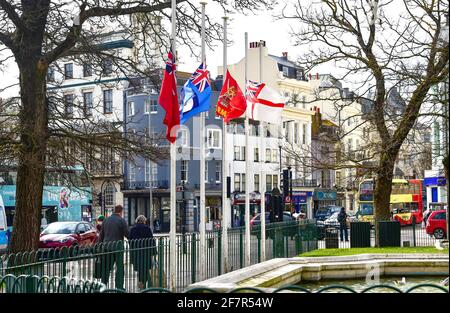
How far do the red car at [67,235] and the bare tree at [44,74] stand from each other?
1160 cm

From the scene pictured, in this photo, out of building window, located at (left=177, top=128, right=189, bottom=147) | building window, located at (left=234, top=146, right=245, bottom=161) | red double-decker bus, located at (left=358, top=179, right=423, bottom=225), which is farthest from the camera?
building window, located at (left=234, top=146, right=245, bottom=161)

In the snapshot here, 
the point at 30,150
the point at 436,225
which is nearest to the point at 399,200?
the point at 436,225

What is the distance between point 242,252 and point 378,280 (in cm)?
368

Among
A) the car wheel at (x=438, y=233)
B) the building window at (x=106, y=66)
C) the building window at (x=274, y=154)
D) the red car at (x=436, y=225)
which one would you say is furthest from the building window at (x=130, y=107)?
the building window at (x=106, y=66)

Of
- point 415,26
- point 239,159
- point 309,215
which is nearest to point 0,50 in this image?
point 415,26

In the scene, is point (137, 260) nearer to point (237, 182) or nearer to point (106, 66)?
point (106, 66)

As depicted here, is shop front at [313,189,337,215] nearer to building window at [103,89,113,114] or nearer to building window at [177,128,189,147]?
building window at [177,128,189,147]

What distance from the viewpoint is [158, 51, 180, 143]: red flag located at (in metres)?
15.9

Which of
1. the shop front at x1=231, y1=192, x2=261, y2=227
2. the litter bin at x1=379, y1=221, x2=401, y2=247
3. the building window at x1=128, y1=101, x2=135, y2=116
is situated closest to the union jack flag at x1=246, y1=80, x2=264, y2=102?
the litter bin at x1=379, y1=221, x2=401, y2=247

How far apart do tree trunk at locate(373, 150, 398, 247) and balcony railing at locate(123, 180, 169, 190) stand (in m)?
43.2

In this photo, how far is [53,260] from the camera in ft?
39.6

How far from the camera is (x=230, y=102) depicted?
65.1 feet

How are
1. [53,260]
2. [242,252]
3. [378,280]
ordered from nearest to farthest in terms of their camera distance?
[53,260] < [378,280] < [242,252]

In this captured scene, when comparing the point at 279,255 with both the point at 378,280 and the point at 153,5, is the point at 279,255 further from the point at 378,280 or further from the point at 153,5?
the point at 153,5
